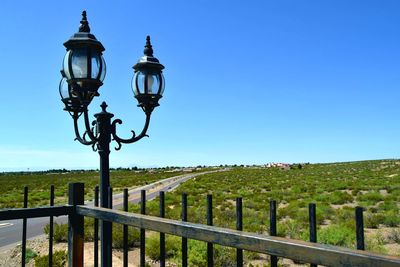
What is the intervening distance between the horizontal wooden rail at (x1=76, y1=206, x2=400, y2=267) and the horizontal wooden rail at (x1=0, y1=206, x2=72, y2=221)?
0.98 meters

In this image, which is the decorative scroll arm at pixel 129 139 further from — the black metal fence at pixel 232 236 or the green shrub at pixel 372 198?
the green shrub at pixel 372 198

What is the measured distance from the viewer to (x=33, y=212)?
333cm

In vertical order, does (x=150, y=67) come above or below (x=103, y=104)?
above

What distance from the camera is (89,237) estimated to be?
12641 millimetres

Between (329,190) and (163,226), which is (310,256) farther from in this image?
(329,190)

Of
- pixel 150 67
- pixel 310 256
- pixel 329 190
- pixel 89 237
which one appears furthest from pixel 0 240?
pixel 329 190

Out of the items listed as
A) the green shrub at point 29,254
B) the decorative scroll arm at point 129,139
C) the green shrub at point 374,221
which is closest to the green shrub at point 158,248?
the green shrub at point 29,254

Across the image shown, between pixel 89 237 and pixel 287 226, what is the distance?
6.64 m

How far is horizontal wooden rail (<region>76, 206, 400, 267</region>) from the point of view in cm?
148

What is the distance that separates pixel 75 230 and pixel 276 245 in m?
2.19

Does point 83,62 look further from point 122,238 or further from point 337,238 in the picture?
point 337,238

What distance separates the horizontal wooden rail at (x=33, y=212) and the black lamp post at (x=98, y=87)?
39 cm

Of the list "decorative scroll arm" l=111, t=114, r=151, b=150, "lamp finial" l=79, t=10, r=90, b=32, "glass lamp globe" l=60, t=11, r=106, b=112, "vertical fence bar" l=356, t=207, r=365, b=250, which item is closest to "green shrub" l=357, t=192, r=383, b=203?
"decorative scroll arm" l=111, t=114, r=151, b=150

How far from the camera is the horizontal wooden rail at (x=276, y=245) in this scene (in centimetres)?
148
